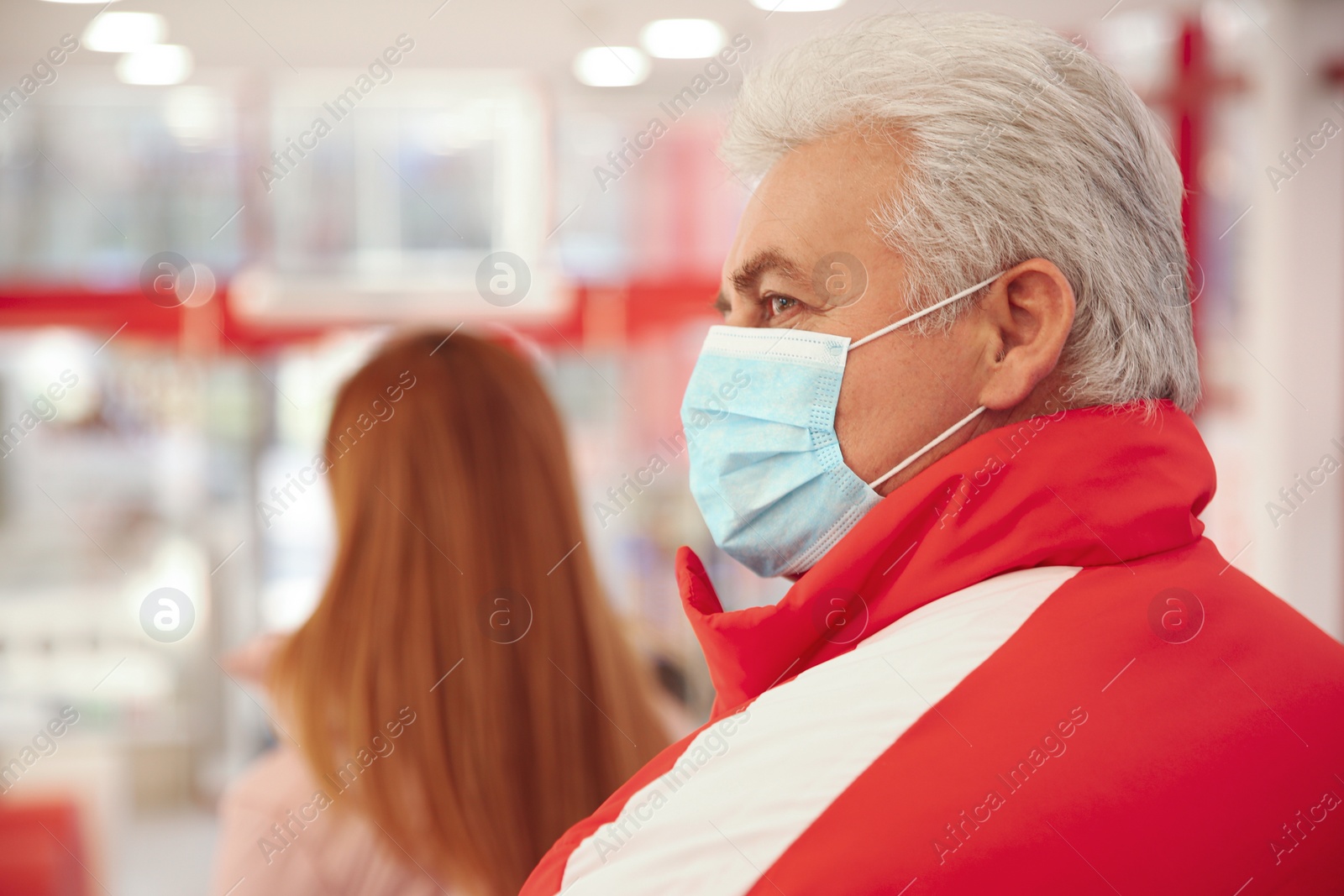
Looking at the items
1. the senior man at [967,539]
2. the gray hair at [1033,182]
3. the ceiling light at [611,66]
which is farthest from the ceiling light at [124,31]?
the gray hair at [1033,182]

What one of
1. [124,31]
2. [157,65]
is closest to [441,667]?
[124,31]

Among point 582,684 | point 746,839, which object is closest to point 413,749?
point 582,684

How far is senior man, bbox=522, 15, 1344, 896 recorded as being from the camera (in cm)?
68

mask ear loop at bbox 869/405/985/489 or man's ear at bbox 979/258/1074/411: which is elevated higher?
man's ear at bbox 979/258/1074/411

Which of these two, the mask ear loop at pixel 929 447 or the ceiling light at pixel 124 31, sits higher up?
the ceiling light at pixel 124 31

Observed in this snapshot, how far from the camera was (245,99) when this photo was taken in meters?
5.66

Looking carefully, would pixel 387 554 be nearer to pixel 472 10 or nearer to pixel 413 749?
pixel 413 749

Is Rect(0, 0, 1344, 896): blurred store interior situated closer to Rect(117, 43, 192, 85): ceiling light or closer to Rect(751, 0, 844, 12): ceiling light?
Rect(117, 43, 192, 85): ceiling light

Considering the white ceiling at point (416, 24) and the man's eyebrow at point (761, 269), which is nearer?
the man's eyebrow at point (761, 269)

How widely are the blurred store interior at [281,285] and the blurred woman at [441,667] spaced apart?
3.33m

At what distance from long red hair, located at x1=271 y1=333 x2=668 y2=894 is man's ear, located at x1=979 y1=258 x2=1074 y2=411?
0.75m

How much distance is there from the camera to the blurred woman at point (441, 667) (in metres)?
1.38

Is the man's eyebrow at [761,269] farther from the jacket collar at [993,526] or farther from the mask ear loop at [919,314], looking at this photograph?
the jacket collar at [993,526]

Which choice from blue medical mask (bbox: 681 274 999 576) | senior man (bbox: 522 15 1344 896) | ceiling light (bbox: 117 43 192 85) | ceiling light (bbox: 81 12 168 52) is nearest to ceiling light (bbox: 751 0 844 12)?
ceiling light (bbox: 81 12 168 52)
